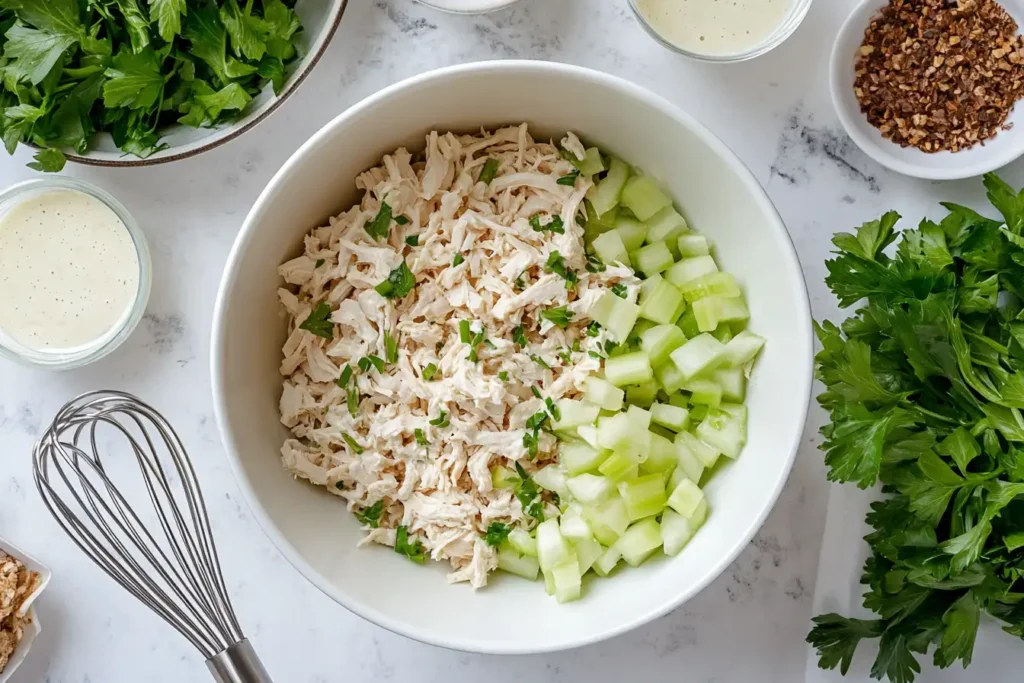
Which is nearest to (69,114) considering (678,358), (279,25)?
(279,25)

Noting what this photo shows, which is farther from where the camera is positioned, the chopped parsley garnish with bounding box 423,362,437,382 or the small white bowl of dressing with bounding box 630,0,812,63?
the small white bowl of dressing with bounding box 630,0,812,63

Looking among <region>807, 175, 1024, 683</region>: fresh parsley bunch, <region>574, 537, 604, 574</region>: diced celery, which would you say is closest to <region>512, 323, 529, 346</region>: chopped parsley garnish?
<region>574, 537, 604, 574</region>: diced celery

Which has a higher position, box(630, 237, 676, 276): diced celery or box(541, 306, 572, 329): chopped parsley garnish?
box(630, 237, 676, 276): diced celery

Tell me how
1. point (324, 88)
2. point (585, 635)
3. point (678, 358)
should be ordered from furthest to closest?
point (324, 88)
point (678, 358)
point (585, 635)

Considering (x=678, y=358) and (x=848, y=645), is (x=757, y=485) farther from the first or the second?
(x=848, y=645)

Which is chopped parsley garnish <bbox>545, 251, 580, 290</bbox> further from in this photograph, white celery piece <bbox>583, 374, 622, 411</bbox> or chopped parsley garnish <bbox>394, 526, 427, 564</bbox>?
chopped parsley garnish <bbox>394, 526, 427, 564</bbox>
